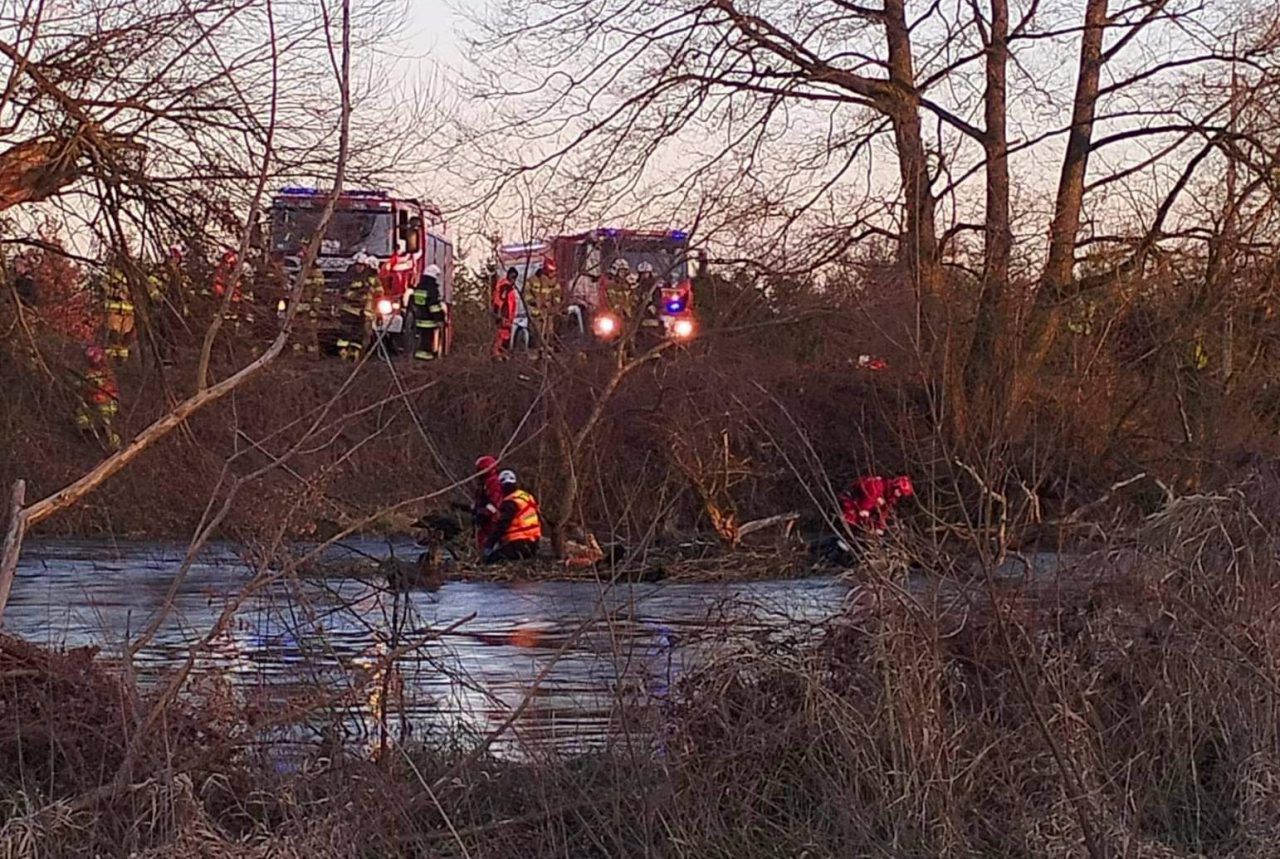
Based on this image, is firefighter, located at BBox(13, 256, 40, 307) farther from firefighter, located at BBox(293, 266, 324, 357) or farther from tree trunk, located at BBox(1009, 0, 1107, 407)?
tree trunk, located at BBox(1009, 0, 1107, 407)

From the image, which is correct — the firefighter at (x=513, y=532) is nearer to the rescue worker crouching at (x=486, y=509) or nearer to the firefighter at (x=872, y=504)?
the rescue worker crouching at (x=486, y=509)

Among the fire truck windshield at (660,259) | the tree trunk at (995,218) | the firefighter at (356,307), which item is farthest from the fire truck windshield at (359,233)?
the tree trunk at (995,218)

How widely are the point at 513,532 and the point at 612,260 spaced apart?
10.7ft

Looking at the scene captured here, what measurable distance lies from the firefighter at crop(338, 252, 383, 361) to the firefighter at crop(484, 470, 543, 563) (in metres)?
2.16

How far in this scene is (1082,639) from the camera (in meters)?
7.84

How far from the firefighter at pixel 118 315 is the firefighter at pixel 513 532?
4320 mm

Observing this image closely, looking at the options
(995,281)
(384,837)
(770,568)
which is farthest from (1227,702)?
(995,281)

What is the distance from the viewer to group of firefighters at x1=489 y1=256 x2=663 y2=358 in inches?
755

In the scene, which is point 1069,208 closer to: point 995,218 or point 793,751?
point 995,218

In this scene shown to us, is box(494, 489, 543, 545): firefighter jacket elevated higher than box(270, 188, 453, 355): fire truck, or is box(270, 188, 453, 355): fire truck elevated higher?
box(270, 188, 453, 355): fire truck

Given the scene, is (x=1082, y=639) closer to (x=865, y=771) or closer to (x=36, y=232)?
(x=865, y=771)

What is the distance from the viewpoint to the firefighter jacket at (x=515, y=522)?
19656 millimetres

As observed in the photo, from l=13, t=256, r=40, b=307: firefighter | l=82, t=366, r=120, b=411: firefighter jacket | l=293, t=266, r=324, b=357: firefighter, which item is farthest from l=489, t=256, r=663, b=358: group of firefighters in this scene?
l=82, t=366, r=120, b=411: firefighter jacket

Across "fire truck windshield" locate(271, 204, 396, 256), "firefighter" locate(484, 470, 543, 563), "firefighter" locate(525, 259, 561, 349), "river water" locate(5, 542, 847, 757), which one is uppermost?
"fire truck windshield" locate(271, 204, 396, 256)
